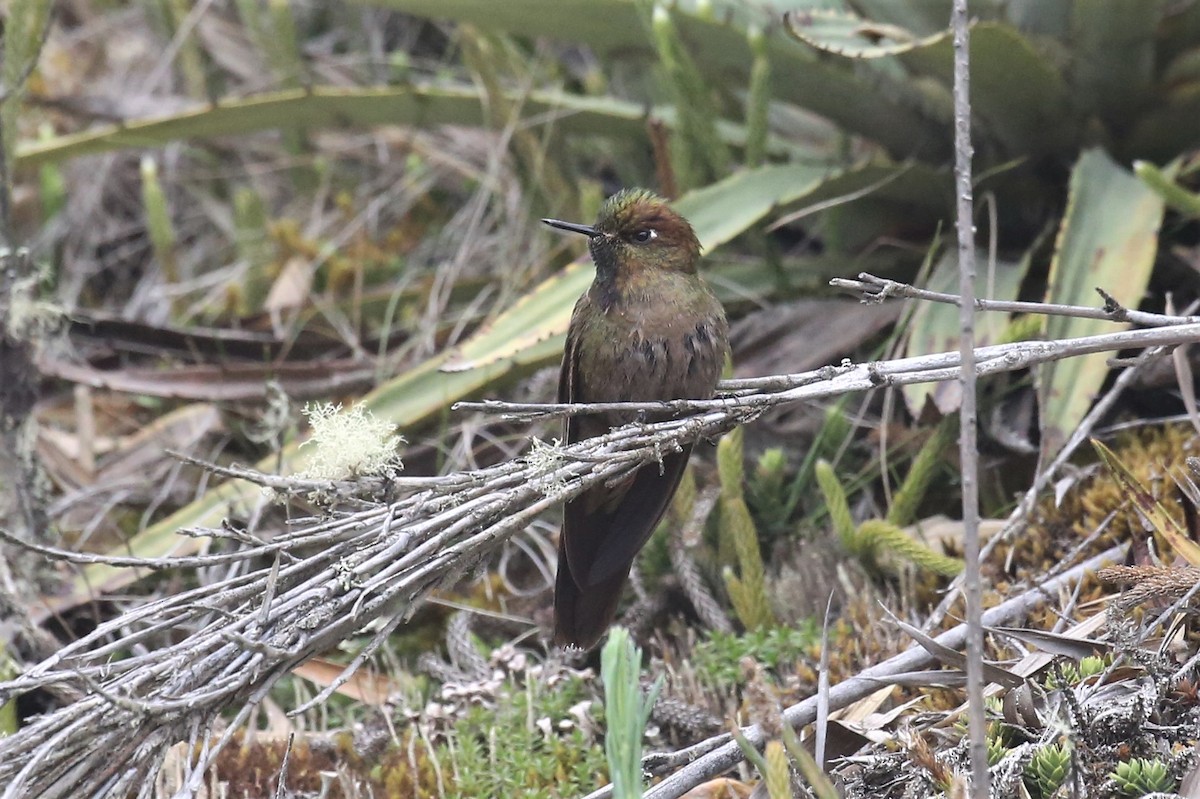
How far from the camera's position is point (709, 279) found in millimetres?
4555

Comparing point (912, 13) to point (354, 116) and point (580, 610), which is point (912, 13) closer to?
point (354, 116)

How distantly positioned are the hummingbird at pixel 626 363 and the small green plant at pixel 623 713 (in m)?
1.27

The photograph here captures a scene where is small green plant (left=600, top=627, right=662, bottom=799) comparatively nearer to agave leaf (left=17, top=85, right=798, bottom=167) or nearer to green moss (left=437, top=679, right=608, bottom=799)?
green moss (left=437, top=679, right=608, bottom=799)

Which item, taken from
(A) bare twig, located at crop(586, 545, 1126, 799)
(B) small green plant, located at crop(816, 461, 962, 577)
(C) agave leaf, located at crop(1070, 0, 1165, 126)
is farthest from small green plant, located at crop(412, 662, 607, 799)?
(C) agave leaf, located at crop(1070, 0, 1165, 126)

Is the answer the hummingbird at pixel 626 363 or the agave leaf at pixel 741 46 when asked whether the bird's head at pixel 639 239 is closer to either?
the hummingbird at pixel 626 363

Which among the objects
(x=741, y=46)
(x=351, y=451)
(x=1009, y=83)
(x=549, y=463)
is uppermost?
(x=741, y=46)

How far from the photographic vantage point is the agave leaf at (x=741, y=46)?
436 centimetres

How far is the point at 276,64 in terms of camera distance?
5.87m

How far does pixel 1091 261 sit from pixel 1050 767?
2.04 metres

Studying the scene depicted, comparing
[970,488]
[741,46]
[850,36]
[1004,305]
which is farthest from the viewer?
[741,46]

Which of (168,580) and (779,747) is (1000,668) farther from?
(168,580)

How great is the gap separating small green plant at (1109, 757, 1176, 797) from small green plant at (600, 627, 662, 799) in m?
1.03

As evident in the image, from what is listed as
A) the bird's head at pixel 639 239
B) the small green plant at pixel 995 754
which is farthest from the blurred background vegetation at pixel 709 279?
the small green plant at pixel 995 754

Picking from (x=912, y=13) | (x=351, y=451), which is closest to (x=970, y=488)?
(x=351, y=451)
